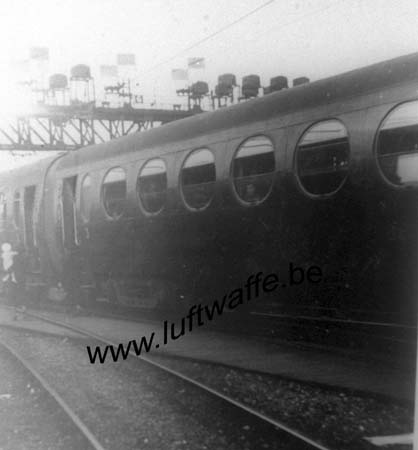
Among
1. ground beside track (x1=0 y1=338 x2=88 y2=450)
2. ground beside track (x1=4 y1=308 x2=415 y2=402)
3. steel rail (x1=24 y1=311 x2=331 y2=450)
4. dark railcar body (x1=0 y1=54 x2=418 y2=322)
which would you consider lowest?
ground beside track (x1=4 y1=308 x2=415 y2=402)

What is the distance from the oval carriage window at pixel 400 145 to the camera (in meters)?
6.06

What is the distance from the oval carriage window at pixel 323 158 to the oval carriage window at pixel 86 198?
Result: 566cm

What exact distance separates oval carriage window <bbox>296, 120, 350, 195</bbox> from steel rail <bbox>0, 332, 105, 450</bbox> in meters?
3.45

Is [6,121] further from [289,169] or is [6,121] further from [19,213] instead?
[289,169]

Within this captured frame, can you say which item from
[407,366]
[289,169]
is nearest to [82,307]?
[289,169]

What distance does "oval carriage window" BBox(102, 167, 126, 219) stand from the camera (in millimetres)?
11031

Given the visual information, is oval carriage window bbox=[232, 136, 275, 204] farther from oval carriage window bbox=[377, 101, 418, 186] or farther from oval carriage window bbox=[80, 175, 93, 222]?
oval carriage window bbox=[80, 175, 93, 222]

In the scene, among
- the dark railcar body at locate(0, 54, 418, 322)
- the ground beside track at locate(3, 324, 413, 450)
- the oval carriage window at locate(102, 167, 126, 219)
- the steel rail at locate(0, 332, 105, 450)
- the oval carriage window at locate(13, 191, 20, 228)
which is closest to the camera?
the steel rail at locate(0, 332, 105, 450)

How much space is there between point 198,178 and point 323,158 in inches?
96.7

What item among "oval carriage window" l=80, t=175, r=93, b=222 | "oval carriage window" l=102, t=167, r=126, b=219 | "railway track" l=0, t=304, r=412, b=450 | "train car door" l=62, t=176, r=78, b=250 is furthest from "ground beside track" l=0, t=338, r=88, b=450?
"train car door" l=62, t=176, r=78, b=250

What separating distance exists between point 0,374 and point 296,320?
3.64 m

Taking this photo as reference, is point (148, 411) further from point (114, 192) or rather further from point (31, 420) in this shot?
point (114, 192)

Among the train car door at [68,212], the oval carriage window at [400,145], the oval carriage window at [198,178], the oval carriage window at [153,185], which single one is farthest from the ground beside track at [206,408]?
the train car door at [68,212]

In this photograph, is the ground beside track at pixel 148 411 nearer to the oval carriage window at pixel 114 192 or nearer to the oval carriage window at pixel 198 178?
the oval carriage window at pixel 198 178
